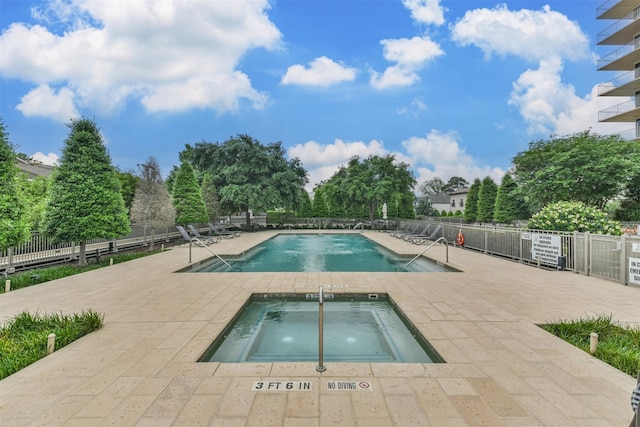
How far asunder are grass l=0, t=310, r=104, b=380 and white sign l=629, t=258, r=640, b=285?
9957 mm

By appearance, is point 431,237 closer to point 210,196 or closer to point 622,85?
point 210,196

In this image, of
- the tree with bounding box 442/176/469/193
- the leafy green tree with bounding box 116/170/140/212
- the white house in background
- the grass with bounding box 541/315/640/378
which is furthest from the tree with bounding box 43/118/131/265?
the tree with bounding box 442/176/469/193

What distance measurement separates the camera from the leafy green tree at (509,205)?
1142 inches

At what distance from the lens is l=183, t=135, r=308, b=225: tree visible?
2425cm

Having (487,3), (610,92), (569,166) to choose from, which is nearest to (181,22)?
(487,3)

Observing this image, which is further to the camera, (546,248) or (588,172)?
(588,172)

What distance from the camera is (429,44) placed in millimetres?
16312

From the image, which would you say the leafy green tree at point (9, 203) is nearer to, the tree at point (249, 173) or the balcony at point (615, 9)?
the tree at point (249, 173)

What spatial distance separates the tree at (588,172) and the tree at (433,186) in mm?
52371

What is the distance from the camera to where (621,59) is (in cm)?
2703

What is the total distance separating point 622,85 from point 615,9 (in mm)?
6357

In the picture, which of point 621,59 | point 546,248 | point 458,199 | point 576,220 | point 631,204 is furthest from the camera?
point 458,199

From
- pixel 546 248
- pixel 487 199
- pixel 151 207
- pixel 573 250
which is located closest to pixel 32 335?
pixel 573 250

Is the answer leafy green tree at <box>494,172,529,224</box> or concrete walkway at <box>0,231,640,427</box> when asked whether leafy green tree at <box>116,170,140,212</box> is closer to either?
concrete walkway at <box>0,231,640,427</box>
